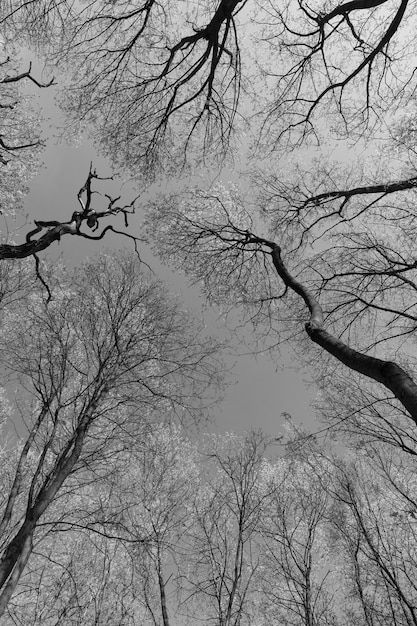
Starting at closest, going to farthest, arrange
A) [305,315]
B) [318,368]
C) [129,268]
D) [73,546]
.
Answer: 1. [305,315]
2. [318,368]
3. [129,268]
4. [73,546]

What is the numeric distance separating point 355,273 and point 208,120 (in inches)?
138

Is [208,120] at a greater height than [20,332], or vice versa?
[208,120]

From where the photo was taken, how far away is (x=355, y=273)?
6.33 meters

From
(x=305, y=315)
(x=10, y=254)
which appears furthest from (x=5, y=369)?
(x=305, y=315)

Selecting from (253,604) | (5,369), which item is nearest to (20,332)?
(5,369)

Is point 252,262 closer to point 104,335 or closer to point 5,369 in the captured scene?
point 104,335

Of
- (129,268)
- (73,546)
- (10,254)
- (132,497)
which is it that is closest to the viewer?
(10,254)

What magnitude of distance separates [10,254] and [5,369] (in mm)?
3829

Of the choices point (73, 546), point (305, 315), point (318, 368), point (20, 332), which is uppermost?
point (20, 332)

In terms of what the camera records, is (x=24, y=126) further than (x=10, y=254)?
Yes

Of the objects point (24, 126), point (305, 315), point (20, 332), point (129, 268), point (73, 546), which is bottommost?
point (73, 546)

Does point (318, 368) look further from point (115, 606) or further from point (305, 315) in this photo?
point (115, 606)

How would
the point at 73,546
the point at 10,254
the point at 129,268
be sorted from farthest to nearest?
the point at 73,546, the point at 129,268, the point at 10,254

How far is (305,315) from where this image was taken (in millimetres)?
6801
